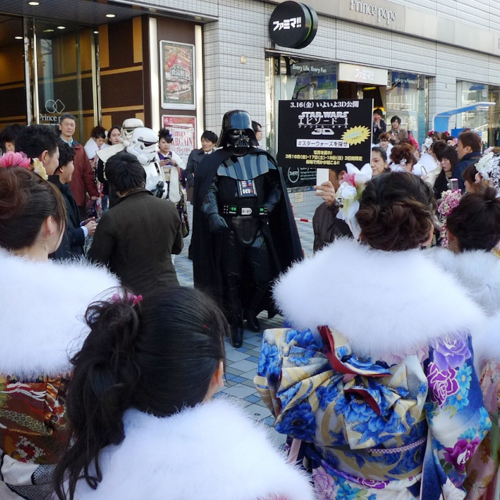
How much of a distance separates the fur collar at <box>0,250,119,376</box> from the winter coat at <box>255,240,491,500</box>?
1.99 ft

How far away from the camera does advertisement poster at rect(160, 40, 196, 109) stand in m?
10.1

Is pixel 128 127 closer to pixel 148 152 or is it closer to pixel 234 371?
pixel 148 152

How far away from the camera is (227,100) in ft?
35.4

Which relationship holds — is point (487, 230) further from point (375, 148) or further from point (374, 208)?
point (375, 148)

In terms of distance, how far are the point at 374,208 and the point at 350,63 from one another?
12.5 metres

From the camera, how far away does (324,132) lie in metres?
4.65

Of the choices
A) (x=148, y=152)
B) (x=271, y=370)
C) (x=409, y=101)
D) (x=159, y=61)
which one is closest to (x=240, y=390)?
(x=271, y=370)

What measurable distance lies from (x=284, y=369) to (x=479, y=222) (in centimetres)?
118

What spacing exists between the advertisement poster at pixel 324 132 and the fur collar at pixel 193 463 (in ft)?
11.1

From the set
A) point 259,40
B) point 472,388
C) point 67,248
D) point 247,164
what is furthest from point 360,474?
point 259,40

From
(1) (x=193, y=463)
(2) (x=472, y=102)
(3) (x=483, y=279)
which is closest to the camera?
(1) (x=193, y=463)

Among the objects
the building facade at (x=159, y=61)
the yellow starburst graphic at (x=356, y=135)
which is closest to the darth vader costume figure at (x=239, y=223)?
the yellow starburst graphic at (x=356, y=135)

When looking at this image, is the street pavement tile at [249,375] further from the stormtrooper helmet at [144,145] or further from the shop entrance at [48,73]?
the shop entrance at [48,73]

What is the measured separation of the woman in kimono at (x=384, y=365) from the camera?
1.82 metres
